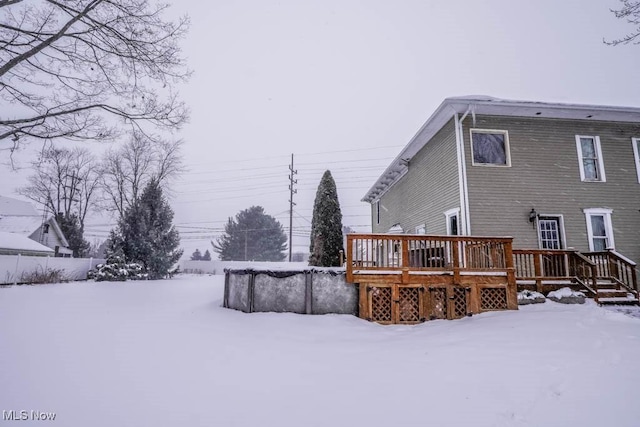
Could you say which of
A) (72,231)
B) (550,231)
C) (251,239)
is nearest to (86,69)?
(550,231)

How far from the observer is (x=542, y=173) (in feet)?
31.4

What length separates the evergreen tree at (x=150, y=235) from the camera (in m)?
18.2

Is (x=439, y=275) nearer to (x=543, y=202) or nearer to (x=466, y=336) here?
(x=466, y=336)

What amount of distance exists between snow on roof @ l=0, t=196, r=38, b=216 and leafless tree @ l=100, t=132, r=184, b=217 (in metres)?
11.2

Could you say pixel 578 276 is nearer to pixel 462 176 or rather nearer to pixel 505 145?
pixel 462 176

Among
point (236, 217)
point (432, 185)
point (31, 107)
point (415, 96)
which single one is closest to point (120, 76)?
point (31, 107)

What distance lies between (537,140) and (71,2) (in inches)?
487

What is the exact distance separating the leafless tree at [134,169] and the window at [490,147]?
23.3 m

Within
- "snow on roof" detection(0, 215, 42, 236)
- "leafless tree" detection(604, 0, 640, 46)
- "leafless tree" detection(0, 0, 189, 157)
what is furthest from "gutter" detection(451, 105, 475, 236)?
"snow on roof" detection(0, 215, 42, 236)

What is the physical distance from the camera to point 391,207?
1677cm

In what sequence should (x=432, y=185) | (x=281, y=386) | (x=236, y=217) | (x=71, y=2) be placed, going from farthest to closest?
(x=236, y=217) < (x=432, y=185) < (x=71, y=2) < (x=281, y=386)

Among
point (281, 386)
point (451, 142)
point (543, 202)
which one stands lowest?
point (281, 386)

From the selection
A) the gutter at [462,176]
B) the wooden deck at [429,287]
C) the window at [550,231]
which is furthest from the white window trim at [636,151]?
the wooden deck at [429,287]

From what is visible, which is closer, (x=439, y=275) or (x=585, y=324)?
(x=585, y=324)
